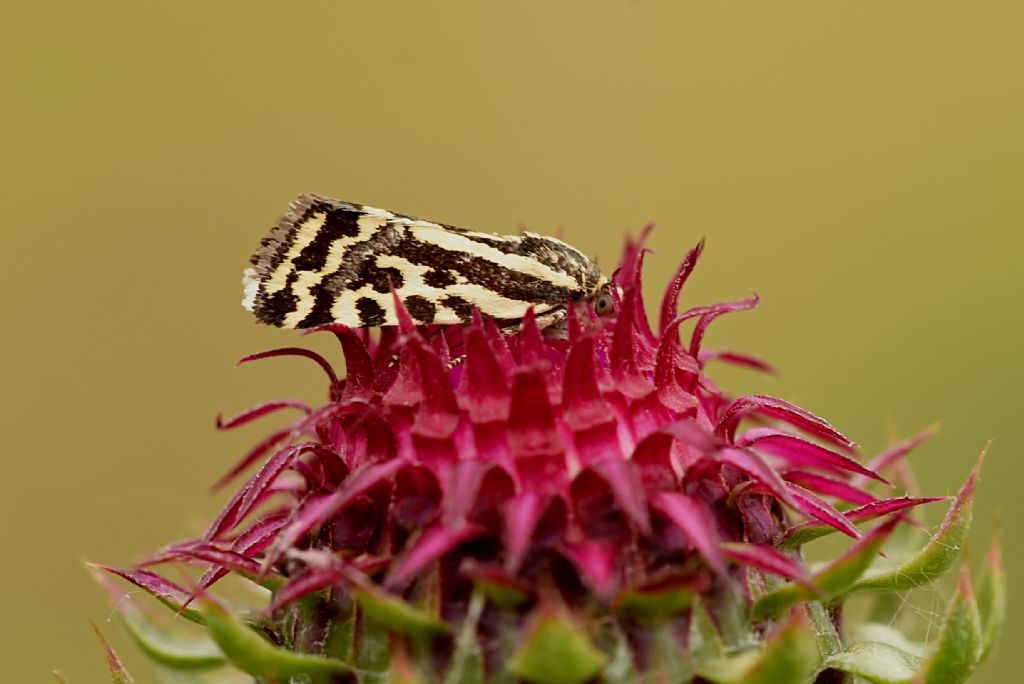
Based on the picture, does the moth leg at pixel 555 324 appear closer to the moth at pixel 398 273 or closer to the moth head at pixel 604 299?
the moth at pixel 398 273

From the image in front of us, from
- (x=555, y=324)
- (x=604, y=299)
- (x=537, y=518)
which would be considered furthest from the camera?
(x=604, y=299)

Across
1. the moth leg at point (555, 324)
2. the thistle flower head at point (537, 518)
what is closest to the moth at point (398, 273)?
the moth leg at point (555, 324)

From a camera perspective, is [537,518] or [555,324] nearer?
[537,518]

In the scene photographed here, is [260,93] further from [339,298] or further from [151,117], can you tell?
[339,298]

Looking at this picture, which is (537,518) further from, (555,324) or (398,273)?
(398,273)

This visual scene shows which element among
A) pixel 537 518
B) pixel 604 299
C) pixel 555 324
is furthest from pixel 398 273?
pixel 537 518

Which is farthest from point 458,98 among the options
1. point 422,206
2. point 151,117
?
point 151,117

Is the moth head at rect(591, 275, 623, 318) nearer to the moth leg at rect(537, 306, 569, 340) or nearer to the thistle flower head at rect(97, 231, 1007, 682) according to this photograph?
the moth leg at rect(537, 306, 569, 340)
